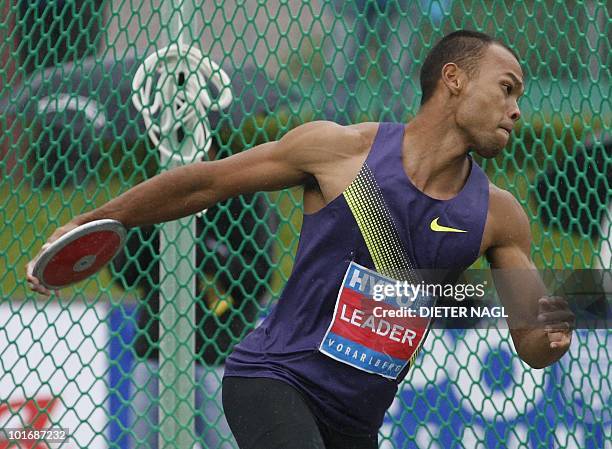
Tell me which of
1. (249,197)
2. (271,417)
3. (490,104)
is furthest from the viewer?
(249,197)

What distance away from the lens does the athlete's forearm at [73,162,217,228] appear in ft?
11.8

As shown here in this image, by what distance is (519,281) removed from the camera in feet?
11.9

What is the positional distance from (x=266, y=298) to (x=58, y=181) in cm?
108

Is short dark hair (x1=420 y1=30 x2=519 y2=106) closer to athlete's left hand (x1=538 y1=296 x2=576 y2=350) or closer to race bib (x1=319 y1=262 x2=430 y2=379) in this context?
race bib (x1=319 y1=262 x2=430 y2=379)

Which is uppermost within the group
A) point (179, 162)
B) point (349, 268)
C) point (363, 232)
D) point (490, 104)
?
point (490, 104)

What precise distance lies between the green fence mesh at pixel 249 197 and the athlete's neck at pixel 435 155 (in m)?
1.35

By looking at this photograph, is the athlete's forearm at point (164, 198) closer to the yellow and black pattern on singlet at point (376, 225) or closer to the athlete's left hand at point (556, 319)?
the yellow and black pattern on singlet at point (376, 225)

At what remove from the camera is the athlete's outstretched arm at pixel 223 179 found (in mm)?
3557

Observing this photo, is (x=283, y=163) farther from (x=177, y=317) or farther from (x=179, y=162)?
(x=177, y=317)

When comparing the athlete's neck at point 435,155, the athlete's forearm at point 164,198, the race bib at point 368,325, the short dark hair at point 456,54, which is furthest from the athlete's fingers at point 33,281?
the short dark hair at point 456,54

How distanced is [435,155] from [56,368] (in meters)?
2.34

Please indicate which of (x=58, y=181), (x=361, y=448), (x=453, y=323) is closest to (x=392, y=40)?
(x=453, y=323)

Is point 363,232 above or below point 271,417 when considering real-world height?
above

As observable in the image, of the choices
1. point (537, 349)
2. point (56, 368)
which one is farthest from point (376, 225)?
point (56, 368)
